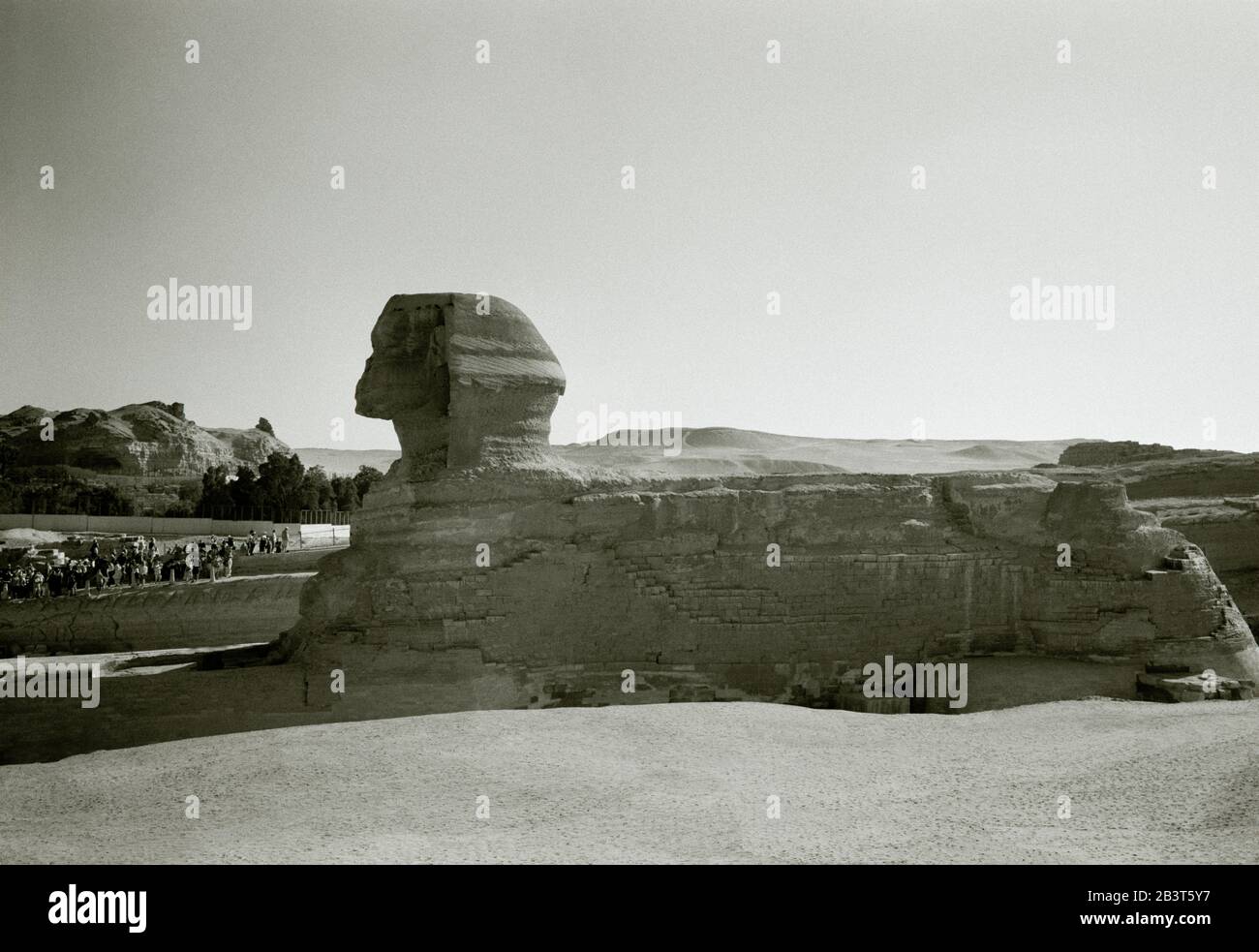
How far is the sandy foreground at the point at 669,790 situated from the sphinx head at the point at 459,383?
2.76 meters

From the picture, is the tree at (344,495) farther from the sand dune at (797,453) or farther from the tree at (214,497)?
the sand dune at (797,453)

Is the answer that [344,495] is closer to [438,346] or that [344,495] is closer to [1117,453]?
[1117,453]

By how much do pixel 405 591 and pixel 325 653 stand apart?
92 centimetres

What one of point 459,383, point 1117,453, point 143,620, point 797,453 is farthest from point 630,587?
point 797,453

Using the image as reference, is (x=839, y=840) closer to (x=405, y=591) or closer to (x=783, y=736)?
(x=783, y=736)

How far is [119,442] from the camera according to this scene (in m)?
57.2

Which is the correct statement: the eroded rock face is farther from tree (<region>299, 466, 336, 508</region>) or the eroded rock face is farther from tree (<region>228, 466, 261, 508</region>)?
tree (<region>299, 466, 336, 508</region>)

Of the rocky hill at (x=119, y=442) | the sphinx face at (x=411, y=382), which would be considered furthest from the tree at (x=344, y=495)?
the sphinx face at (x=411, y=382)

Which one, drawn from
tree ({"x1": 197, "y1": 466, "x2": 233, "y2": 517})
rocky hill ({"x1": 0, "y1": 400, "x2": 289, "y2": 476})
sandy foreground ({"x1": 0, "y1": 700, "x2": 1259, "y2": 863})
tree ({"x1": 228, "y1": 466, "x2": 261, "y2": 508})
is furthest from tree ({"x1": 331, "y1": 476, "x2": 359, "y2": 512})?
sandy foreground ({"x1": 0, "y1": 700, "x2": 1259, "y2": 863})

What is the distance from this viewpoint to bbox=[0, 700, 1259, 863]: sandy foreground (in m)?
5.89

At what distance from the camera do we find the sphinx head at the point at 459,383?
33.9 feet

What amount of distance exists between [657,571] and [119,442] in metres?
54.7
